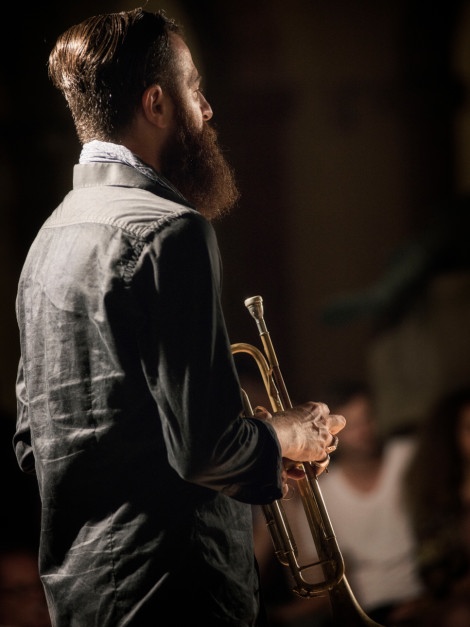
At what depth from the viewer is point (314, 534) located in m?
1.98

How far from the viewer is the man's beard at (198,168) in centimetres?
181

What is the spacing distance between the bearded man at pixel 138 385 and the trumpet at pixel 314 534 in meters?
Result: 0.17

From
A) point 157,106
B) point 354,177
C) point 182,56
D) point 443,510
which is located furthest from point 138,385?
point 354,177

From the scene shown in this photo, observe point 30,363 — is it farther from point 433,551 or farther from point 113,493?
point 433,551

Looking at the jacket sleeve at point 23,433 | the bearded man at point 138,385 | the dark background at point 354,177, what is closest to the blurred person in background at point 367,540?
the dark background at point 354,177

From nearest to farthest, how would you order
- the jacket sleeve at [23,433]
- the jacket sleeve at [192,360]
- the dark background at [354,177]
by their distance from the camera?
the jacket sleeve at [192,360]
the jacket sleeve at [23,433]
the dark background at [354,177]

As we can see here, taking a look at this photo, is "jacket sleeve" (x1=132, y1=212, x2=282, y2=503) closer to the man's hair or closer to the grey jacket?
the grey jacket

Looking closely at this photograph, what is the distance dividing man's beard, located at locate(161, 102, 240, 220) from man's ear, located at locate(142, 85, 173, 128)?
0.07ft

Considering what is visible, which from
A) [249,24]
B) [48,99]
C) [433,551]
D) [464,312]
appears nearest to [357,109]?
[249,24]

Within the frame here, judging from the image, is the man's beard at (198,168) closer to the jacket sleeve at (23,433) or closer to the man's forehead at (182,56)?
the man's forehead at (182,56)

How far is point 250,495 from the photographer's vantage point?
1594 millimetres

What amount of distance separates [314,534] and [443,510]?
3164 mm

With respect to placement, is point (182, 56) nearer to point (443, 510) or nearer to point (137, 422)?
point (137, 422)

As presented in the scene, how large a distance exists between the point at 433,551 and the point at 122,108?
11.6 feet
